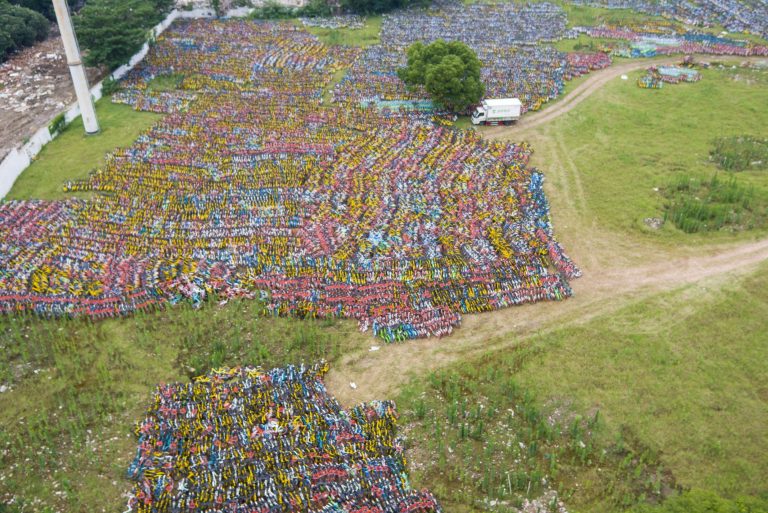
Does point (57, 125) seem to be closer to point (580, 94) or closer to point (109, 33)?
point (109, 33)

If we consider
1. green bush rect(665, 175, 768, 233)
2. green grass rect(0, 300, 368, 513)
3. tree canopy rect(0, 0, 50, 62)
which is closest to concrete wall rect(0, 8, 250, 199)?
tree canopy rect(0, 0, 50, 62)

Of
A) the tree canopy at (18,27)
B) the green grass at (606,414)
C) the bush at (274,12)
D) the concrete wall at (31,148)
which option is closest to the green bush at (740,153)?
the green grass at (606,414)

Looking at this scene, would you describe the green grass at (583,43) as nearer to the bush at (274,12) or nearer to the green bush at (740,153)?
the green bush at (740,153)

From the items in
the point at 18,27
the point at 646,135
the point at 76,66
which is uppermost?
the point at 76,66

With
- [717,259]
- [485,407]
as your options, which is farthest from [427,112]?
[485,407]

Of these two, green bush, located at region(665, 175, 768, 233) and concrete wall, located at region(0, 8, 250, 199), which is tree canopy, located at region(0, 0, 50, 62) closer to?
concrete wall, located at region(0, 8, 250, 199)

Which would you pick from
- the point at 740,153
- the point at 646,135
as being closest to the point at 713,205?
the point at 740,153

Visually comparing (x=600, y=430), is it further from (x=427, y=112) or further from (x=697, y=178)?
(x=427, y=112)
